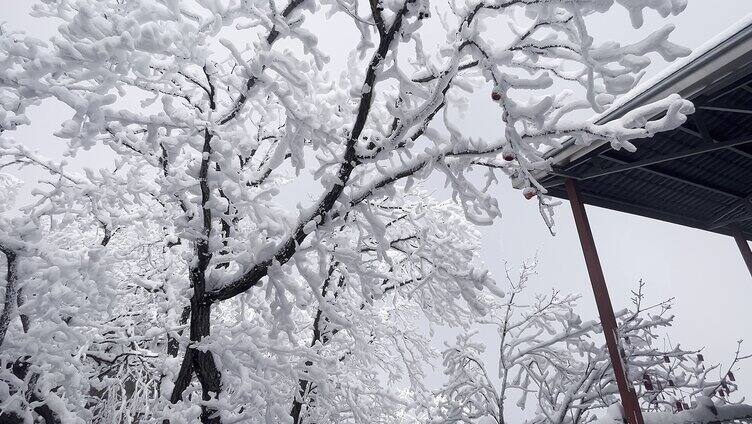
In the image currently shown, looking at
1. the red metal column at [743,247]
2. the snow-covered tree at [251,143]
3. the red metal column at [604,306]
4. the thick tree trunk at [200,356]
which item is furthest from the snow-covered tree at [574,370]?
the red metal column at [743,247]

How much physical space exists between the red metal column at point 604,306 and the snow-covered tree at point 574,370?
105mm

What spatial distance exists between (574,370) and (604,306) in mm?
1049

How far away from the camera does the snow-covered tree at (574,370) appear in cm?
425

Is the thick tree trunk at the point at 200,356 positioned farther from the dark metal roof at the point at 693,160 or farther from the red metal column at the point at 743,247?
the red metal column at the point at 743,247

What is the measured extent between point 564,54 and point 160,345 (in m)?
7.68

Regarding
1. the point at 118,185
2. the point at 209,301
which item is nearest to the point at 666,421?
the point at 209,301

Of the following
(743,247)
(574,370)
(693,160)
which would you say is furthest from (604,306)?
(743,247)

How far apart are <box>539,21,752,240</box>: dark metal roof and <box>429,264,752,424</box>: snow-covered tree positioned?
1.68 meters

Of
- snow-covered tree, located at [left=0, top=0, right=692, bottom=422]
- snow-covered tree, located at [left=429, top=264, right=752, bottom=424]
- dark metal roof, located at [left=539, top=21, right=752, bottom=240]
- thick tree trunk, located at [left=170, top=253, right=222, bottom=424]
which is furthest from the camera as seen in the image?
snow-covered tree, located at [left=429, top=264, right=752, bottom=424]

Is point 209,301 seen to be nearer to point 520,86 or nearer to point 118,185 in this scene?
point 118,185

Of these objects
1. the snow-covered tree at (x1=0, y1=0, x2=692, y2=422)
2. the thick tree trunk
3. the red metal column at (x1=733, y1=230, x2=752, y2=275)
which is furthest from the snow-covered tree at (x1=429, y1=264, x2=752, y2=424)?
the red metal column at (x1=733, y1=230, x2=752, y2=275)

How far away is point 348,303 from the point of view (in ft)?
24.2

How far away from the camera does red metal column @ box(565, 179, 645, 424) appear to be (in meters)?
4.07

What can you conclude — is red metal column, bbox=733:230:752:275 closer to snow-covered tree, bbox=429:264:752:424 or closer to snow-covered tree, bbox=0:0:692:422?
snow-covered tree, bbox=429:264:752:424
